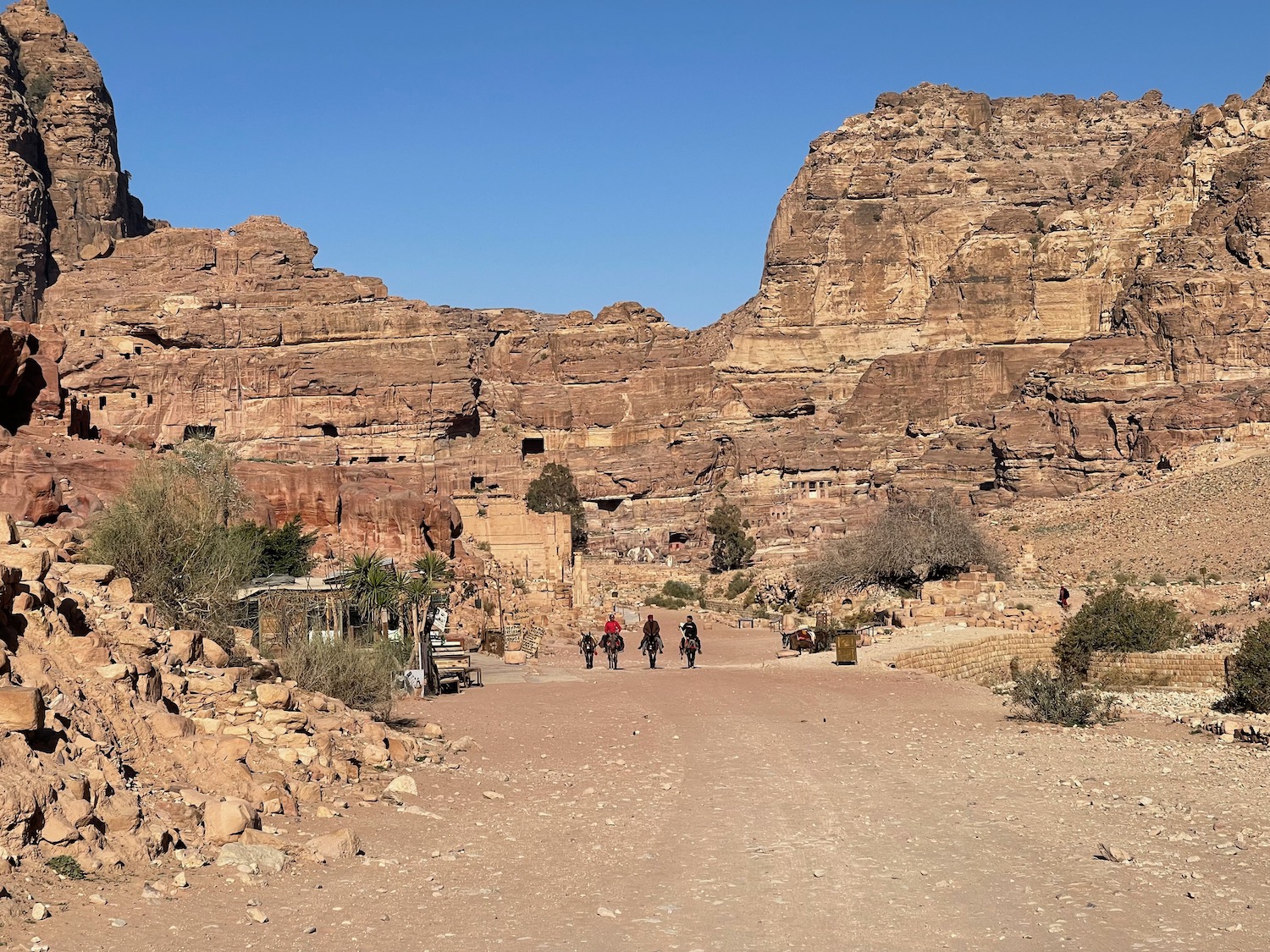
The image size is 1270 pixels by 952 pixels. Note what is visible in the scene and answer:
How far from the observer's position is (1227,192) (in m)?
92.2

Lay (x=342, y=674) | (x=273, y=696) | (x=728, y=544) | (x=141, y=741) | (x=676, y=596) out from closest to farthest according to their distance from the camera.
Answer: (x=141, y=741), (x=273, y=696), (x=342, y=674), (x=676, y=596), (x=728, y=544)

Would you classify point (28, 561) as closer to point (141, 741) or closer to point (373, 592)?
point (141, 741)

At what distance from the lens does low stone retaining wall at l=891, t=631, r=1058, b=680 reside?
25297 millimetres

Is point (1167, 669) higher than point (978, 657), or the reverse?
point (978, 657)

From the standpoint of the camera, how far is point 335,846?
9.53 m

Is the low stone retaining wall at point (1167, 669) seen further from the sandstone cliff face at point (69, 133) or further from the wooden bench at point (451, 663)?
the sandstone cliff face at point (69, 133)

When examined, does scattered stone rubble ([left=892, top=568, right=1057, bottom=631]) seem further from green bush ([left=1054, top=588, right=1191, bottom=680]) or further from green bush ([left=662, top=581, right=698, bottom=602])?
green bush ([left=662, top=581, right=698, bottom=602])

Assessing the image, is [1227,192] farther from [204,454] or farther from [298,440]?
[204,454]

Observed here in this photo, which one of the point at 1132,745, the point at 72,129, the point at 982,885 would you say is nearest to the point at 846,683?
the point at 1132,745

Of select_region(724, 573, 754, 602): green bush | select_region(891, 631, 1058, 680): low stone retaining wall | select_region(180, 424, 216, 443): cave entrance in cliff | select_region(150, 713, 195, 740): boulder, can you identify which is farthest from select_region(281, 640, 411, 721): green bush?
select_region(180, 424, 216, 443): cave entrance in cliff

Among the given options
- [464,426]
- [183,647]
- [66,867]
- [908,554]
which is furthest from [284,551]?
[464,426]

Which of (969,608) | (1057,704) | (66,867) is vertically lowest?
(66,867)

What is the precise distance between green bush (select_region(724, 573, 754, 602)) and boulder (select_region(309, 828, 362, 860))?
50.9 m

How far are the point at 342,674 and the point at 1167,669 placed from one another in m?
13.8
